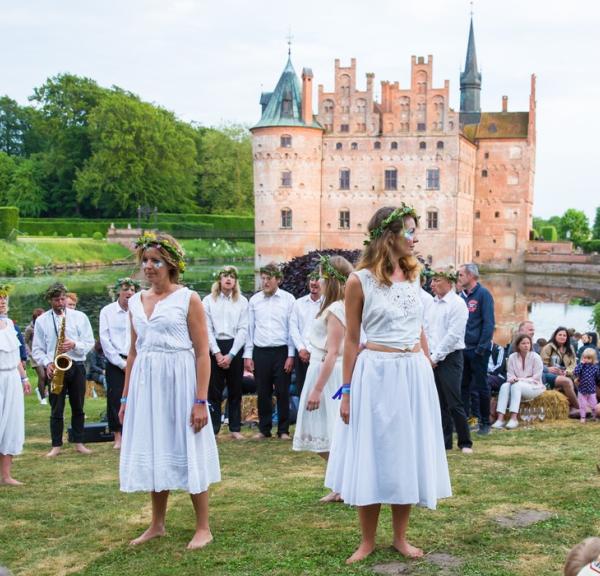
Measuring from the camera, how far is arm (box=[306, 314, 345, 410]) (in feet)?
18.8

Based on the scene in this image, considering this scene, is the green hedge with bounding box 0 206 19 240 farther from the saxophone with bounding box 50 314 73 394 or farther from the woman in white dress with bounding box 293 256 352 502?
the woman in white dress with bounding box 293 256 352 502

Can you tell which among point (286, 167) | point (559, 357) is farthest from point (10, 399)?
point (286, 167)

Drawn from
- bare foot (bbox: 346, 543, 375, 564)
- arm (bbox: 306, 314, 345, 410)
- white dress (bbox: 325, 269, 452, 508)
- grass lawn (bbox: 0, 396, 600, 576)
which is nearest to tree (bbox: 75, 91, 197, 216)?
grass lawn (bbox: 0, 396, 600, 576)

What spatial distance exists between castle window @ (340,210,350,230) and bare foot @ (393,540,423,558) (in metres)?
52.5

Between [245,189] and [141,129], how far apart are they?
1360 cm

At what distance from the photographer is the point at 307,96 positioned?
54.1 m

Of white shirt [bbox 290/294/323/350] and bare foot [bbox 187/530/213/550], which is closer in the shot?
bare foot [bbox 187/530/213/550]

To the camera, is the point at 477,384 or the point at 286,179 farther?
the point at 286,179

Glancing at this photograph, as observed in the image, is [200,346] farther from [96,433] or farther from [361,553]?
[96,433]

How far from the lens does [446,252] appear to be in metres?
56.4

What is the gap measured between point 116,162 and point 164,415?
62.1 meters

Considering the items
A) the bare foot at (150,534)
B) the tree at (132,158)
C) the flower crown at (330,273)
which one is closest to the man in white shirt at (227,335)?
the flower crown at (330,273)

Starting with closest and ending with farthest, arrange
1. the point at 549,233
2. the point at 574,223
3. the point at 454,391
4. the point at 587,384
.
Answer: the point at 454,391 < the point at 587,384 < the point at 549,233 < the point at 574,223

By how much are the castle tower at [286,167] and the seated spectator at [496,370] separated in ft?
145
